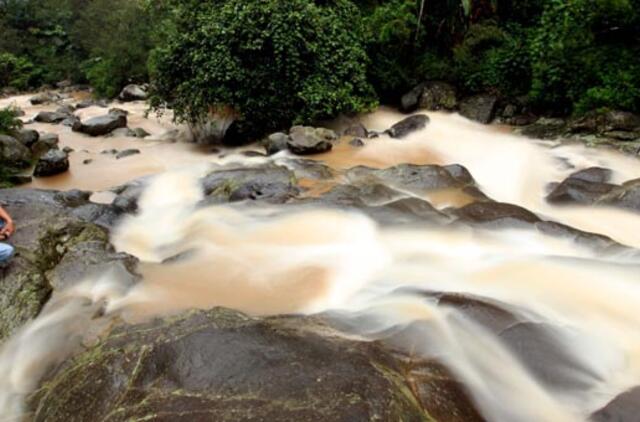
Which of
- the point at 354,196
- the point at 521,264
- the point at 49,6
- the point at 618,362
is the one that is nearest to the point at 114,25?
the point at 49,6

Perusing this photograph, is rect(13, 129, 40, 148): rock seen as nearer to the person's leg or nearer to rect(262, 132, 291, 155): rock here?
rect(262, 132, 291, 155): rock

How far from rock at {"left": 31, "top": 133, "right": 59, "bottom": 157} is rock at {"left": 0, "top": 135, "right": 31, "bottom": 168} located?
0.45 metres

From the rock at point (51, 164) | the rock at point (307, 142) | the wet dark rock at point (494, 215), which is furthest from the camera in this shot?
the rock at point (307, 142)

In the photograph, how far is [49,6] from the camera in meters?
28.7

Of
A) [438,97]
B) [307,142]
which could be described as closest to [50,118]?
[307,142]

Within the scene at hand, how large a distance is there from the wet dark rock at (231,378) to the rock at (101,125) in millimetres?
10735

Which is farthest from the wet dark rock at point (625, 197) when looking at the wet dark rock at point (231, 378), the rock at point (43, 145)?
the rock at point (43, 145)

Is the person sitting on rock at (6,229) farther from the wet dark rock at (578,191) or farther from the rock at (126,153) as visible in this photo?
the wet dark rock at (578,191)

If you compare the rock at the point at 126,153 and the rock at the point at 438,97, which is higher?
the rock at the point at 438,97

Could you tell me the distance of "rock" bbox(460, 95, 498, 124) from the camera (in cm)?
1201

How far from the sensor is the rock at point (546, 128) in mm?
10422

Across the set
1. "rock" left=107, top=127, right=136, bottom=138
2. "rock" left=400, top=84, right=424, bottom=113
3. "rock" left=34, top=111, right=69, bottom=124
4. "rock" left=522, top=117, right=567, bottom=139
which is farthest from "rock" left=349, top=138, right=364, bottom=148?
"rock" left=34, top=111, right=69, bottom=124

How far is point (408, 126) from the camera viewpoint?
449 inches

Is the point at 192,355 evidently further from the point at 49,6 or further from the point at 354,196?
the point at 49,6
